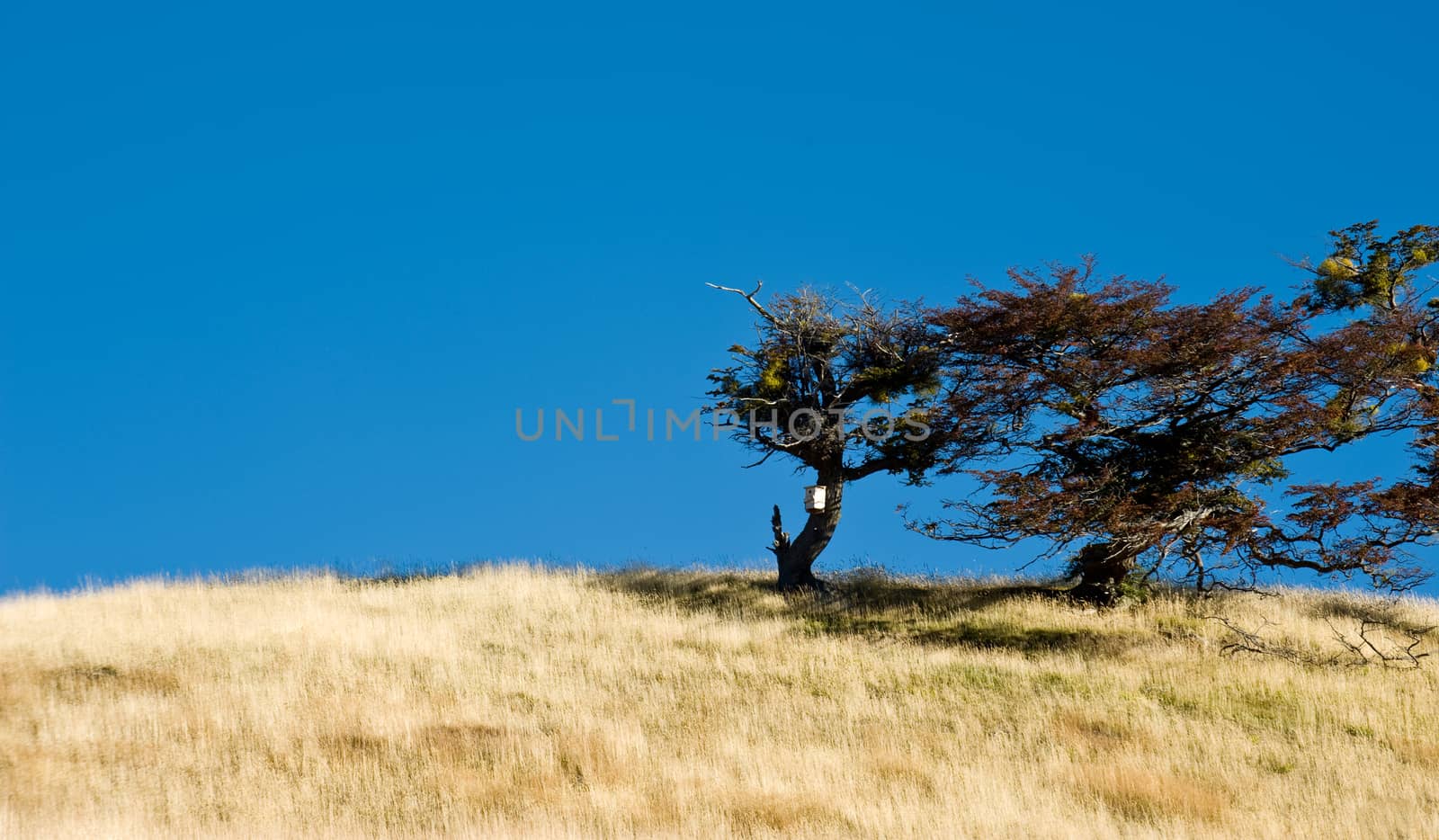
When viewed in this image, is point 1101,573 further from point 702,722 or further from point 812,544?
point 702,722

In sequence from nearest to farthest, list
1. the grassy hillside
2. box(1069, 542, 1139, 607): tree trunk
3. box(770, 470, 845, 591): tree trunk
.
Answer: the grassy hillside
box(1069, 542, 1139, 607): tree trunk
box(770, 470, 845, 591): tree trunk

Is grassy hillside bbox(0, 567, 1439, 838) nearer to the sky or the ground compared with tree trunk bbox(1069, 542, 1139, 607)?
nearer to the ground

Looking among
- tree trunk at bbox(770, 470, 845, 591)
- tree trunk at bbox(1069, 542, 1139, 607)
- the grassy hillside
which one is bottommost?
the grassy hillside

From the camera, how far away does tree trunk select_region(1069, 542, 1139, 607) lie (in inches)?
842

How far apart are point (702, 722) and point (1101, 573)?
34.6ft

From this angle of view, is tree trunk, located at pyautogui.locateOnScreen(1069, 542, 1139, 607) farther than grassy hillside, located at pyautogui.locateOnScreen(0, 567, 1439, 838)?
Yes

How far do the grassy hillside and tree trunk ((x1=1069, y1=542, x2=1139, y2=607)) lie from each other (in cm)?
69

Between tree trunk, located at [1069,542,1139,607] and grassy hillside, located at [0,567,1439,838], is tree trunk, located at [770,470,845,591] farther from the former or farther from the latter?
tree trunk, located at [1069,542,1139,607]

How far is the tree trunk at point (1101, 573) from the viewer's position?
21.4 meters

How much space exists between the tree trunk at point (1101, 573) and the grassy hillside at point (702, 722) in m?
0.69

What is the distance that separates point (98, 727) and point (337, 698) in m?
2.93

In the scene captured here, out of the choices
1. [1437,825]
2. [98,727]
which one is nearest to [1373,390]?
[1437,825]

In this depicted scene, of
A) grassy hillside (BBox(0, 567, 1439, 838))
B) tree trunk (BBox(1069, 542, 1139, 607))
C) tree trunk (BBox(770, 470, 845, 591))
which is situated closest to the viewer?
grassy hillside (BBox(0, 567, 1439, 838))

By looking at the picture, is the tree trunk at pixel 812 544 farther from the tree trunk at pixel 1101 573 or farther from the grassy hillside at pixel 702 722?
the tree trunk at pixel 1101 573
